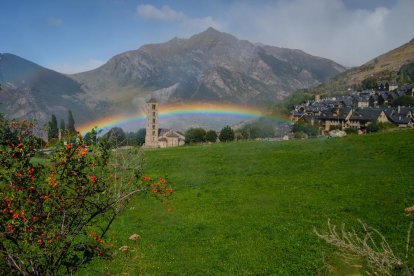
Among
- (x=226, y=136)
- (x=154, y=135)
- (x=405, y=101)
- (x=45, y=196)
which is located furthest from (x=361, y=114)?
(x=45, y=196)

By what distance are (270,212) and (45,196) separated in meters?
16.6

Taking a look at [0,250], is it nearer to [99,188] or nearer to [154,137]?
[99,188]

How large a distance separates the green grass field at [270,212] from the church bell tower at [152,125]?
126 metres

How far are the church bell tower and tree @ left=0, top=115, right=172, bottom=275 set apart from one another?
158 m

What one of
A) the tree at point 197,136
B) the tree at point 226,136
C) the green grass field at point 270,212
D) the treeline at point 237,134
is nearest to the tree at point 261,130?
the treeline at point 237,134

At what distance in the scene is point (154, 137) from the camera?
560ft

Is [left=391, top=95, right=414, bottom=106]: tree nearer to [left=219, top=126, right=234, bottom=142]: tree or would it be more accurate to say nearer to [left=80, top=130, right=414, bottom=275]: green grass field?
[left=219, top=126, right=234, bottom=142]: tree

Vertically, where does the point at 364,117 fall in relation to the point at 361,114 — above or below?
below

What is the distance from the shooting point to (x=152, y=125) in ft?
554

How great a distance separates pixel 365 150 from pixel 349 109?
4280 inches

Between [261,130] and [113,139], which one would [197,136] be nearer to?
[261,130]

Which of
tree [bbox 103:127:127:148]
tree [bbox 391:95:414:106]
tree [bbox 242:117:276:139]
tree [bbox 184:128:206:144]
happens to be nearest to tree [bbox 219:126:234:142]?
tree [bbox 184:128:206:144]

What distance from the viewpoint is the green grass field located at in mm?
17422

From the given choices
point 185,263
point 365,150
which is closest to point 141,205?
point 185,263
